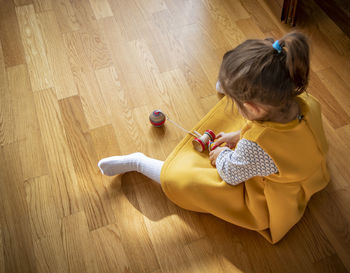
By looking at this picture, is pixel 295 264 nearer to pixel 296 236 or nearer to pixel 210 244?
pixel 296 236

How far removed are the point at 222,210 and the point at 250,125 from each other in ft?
0.96

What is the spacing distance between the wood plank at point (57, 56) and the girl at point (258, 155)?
436 millimetres

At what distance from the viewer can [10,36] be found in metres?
1.53

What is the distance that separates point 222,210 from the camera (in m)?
0.99

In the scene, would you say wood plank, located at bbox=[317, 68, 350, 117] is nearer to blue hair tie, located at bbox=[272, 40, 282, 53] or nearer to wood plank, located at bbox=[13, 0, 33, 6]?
blue hair tie, located at bbox=[272, 40, 282, 53]

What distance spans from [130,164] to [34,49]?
79cm

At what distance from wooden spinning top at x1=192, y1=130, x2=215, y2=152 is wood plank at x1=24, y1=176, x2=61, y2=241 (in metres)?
0.53

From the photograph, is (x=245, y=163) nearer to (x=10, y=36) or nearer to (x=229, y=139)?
(x=229, y=139)

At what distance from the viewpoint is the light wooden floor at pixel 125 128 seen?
1023 mm

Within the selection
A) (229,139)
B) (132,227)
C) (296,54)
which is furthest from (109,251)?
(296,54)

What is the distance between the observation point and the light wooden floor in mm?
1023


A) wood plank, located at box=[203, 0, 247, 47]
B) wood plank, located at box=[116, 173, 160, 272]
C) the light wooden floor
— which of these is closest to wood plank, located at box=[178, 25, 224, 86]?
the light wooden floor

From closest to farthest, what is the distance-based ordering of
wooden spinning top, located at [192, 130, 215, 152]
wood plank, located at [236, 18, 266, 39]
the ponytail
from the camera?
1. the ponytail
2. wooden spinning top, located at [192, 130, 215, 152]
3. wood plank, located at [236, 18, 266, 39]

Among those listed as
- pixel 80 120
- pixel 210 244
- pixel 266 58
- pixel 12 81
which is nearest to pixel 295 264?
pixel 210 244
